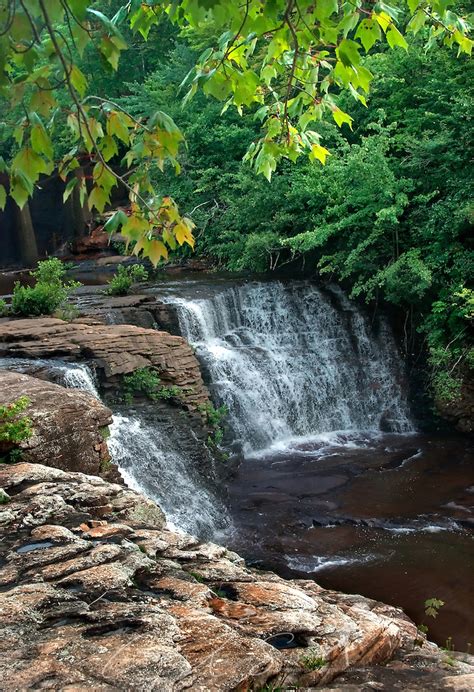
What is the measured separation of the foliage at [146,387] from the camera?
10.1m

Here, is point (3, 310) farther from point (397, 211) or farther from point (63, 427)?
point (397, 211)

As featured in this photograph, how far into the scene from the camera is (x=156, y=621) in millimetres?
3416

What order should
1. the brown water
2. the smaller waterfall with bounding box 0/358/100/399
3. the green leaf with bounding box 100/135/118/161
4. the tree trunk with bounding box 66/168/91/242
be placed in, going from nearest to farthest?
1. the green leaf with bounding box 100/135/118/161
2. the brown water
3. the smaller waterfall with bounding box 0/358/100/399
4. the tree trunk with bounding box 66/168/91/242

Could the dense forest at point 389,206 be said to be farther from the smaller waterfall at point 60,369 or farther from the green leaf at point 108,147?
the green leaf at point 108,147

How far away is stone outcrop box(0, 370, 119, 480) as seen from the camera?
21.2ft

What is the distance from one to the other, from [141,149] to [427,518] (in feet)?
24.3

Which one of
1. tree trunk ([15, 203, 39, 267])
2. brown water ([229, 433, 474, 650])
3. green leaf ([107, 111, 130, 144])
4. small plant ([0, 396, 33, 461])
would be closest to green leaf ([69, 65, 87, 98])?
green leaf ([107, 111, 130, 144])

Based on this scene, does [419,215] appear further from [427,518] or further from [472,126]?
→ [427,518]

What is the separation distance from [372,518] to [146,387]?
12.4ft

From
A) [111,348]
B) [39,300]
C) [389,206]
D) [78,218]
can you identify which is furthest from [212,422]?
[78,218]

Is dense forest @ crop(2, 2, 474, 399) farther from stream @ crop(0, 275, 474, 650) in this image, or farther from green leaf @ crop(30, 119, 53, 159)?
green leaf @ crop(30, 119, 53, 159)

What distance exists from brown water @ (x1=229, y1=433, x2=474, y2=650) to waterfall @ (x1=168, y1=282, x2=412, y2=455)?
572 millimetres

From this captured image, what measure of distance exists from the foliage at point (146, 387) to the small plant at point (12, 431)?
12.8 feet

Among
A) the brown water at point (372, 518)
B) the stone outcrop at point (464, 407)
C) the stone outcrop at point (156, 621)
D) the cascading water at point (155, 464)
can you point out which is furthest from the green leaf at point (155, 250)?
the stone outcrop at point (464, 407)
